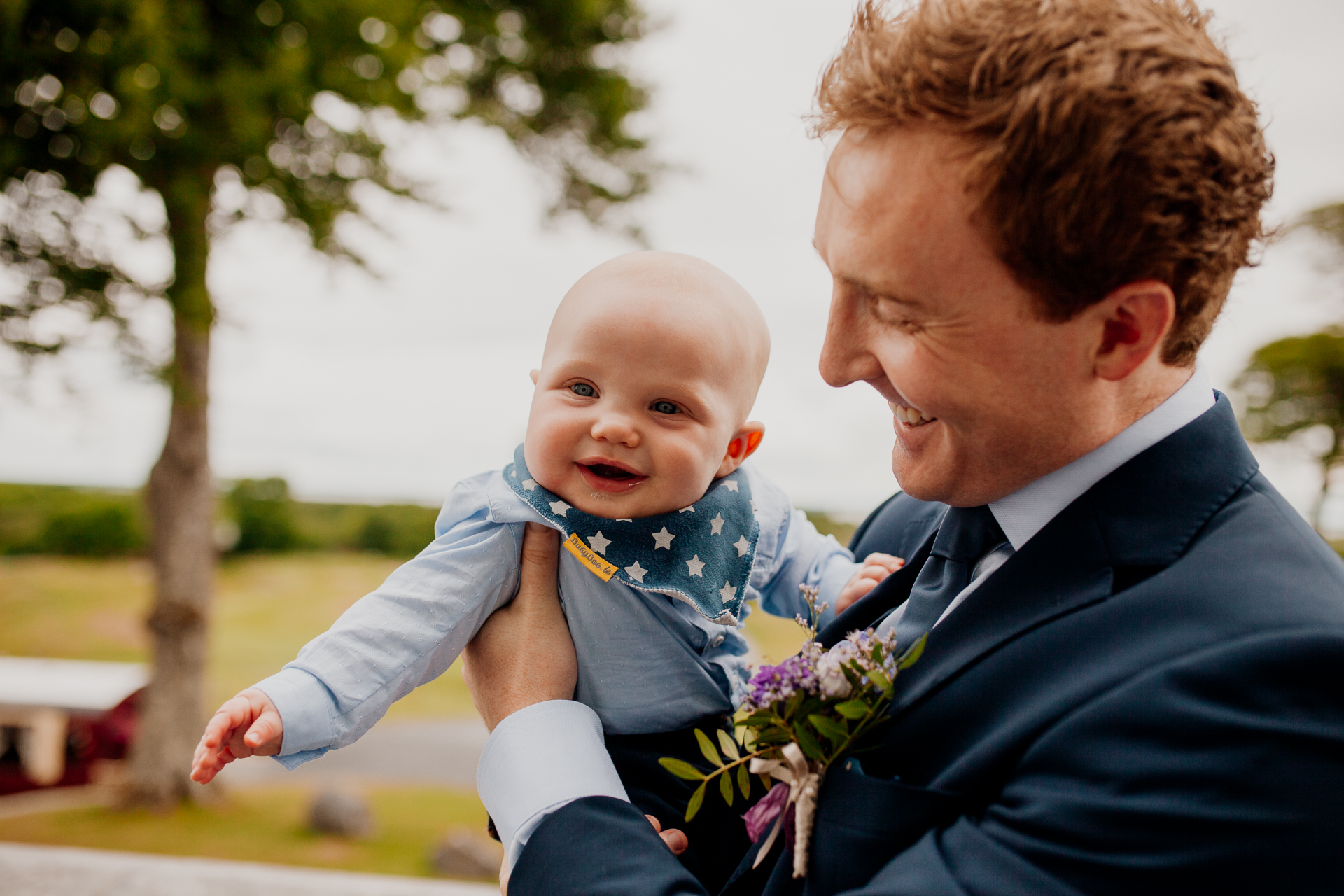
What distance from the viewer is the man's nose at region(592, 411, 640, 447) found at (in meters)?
1.42

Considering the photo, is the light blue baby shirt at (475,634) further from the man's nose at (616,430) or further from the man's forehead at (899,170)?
the man's forehead at (899,170)

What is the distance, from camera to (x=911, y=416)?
1234 millimetres

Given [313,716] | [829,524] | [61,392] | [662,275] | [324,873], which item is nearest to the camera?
A: [313,716]

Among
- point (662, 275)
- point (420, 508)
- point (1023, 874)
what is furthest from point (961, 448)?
point (420, 508)

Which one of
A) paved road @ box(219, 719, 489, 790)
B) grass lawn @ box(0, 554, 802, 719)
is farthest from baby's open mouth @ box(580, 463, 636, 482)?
grass lawn @ box(0, 554, 802, 719)

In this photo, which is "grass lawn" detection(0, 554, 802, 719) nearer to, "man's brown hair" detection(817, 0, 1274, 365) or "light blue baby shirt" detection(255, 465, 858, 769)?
"light blue baby shirt" detection(255, 465, 858, 769)

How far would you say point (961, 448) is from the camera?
1154 mm

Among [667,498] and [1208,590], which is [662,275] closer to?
[667,498]

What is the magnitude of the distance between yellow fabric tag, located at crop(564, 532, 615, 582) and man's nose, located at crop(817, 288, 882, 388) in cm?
52

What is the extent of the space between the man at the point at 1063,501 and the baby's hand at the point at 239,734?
0.36m

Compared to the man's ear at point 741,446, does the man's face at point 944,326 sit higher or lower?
higher

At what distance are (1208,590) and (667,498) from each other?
2.75ft

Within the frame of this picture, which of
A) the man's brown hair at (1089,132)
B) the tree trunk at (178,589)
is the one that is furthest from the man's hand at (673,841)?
the tree trunk at (178,589)

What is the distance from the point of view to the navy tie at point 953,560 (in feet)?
4.03
